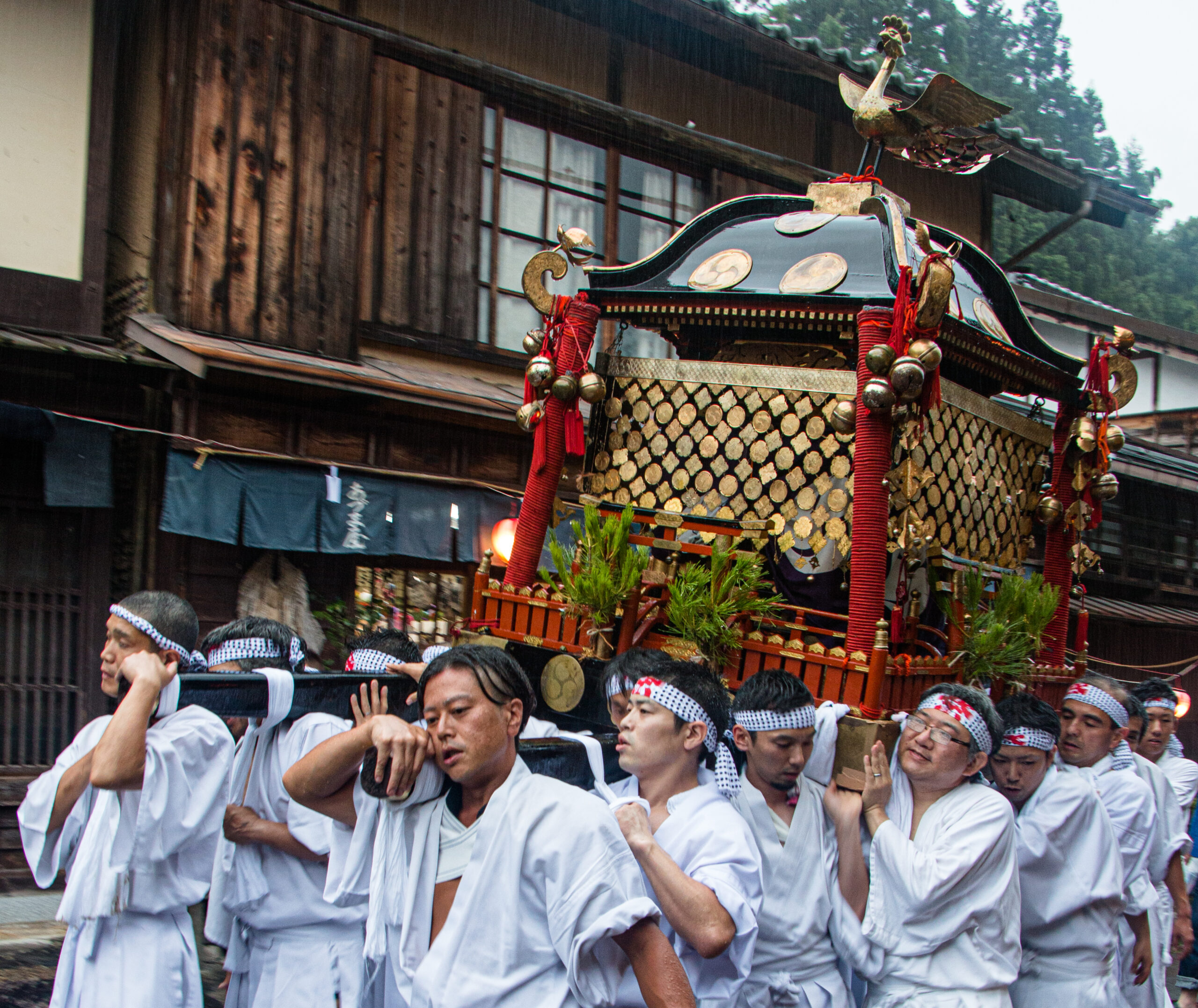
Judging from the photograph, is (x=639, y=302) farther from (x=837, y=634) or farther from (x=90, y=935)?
(x=90, y=935)

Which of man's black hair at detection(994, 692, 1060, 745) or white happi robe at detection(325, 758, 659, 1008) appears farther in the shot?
man's black hair at detection(994, 692, 1060, 745)

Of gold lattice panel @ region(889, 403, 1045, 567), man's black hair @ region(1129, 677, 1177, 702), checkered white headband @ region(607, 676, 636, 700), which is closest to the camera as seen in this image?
checkered white headband @ region(607, 676, 636, 700)

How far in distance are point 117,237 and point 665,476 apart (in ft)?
19.6

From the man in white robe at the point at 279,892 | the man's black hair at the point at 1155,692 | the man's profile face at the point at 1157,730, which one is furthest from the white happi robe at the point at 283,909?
the man's black hair at the point at 1155,692

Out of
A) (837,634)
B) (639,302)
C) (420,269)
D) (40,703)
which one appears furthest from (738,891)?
(420,269)

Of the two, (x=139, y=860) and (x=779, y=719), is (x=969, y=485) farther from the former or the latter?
(x=139, y=860)

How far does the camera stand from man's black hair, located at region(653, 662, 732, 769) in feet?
10.8

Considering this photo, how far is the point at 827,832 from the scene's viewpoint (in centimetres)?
393

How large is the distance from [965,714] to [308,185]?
24.7 ft

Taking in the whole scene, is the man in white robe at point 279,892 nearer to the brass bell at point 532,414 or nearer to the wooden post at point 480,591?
the wooden post at point 480,591

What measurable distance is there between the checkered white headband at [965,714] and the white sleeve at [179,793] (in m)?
2.63

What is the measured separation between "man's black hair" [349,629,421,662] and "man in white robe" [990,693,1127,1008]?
2.64m

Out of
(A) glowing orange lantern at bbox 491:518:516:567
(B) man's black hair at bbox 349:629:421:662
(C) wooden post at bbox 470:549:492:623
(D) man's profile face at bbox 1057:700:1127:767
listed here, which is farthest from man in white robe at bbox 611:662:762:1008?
(A) glowing orange lantern at bbox 491:518:516:567

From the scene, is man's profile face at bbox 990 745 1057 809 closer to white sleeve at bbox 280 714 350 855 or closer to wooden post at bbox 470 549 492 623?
wooden post at bbox 470 549 492 623
